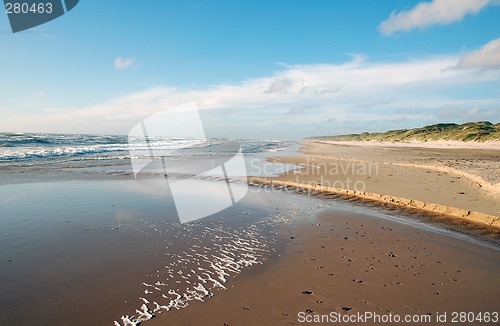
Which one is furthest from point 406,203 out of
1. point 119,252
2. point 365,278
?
point 119,252

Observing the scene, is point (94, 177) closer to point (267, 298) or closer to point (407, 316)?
point (267, 298)

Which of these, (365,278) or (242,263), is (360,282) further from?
(242,263)

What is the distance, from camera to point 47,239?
272 inches

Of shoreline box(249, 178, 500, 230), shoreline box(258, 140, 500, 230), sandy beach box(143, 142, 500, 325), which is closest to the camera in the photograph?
sandy beach box(143, 142, 500, 325)

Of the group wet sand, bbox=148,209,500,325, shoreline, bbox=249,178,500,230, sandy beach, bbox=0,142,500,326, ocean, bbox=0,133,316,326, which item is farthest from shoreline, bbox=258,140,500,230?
ocean, bbox=0,133,316,326

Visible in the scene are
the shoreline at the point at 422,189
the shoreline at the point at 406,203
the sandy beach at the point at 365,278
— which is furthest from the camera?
the shoreline at the point at 422,189

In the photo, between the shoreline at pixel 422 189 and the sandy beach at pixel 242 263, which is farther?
the shoreline at pixel 422 189

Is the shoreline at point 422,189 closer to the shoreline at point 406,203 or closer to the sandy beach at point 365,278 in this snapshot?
the shoreline at point 406,203

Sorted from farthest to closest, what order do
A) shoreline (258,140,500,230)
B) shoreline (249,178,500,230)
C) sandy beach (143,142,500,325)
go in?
1. shoreline (258,140,500,230)
2. shoreline (249,178,500,230)
3. sandy beach (143,142,500,325)

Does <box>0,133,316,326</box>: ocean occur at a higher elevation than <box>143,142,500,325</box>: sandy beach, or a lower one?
higher

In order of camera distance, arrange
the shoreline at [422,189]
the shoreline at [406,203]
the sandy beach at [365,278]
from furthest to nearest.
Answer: the shoreline at [422,189], the shoreline at [406,203], the sandy beach at [365,278]

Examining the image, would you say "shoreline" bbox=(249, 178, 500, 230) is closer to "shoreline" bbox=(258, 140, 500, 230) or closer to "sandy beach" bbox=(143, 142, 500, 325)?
"shoreline" bbox=(258, 140, 500, 230)

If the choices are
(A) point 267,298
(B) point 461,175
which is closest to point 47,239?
(A) point 267,298

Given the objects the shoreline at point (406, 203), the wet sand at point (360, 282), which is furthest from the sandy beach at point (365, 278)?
the shoreline at point (406, 203)
